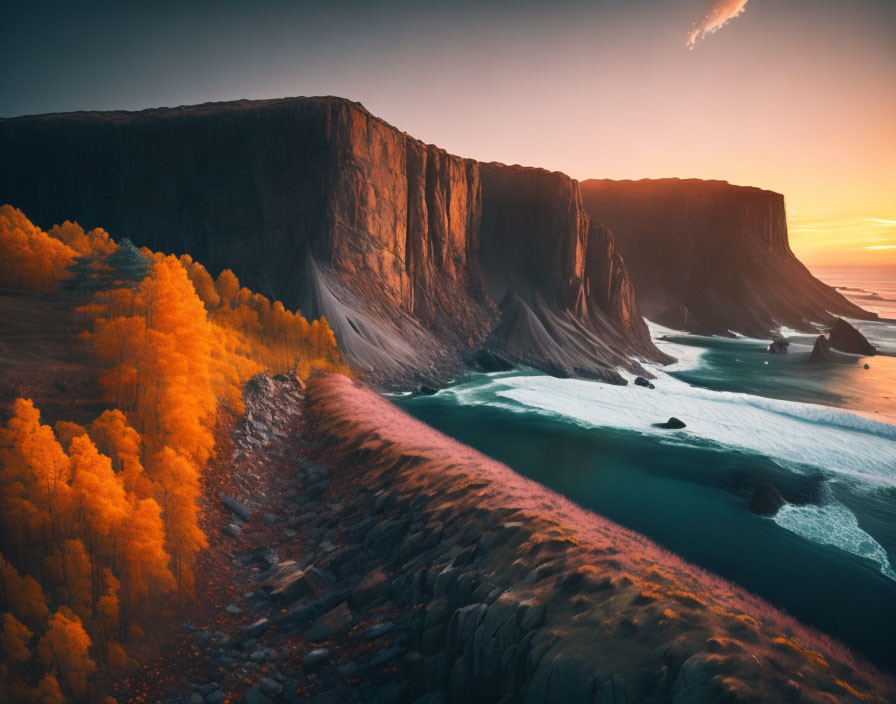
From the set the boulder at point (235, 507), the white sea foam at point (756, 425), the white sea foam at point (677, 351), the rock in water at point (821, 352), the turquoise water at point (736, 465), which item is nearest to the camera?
the boulder at point (235, 507)

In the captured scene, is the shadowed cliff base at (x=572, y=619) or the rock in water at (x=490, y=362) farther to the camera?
the rock in water at (x=490, y=362)

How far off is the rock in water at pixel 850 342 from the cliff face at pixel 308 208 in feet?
186

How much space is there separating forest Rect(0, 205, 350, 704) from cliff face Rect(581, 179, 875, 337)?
14559cm

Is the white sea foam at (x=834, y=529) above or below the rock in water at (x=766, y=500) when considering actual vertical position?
below

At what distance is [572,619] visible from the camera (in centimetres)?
1177

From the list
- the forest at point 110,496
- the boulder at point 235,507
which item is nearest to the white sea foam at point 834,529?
the boulder at point 235,507

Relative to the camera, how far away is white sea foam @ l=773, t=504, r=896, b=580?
984 inches

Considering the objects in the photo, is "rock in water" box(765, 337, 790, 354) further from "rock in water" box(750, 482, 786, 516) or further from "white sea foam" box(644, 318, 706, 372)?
"rock in water" box(750, 482, 786, 516)

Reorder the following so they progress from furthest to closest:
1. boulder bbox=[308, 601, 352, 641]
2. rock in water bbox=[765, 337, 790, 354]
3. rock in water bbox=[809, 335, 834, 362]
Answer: rock in water bbox=[765, 337, 790, 354] → rock in water bbox=[809, 335, 834, 362] → boulder bbox=[308, 601, 352, 641]

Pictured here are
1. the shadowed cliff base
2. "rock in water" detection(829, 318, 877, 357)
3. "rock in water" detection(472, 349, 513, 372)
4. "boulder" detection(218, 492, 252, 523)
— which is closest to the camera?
the shadowed cliff base

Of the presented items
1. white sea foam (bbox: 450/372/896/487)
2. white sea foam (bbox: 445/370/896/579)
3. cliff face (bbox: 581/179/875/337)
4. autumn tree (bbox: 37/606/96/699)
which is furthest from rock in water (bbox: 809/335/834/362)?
autumn tree (bbox: 37/606/96/699)

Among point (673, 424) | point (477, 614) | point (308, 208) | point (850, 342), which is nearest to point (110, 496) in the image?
point (477, 614)

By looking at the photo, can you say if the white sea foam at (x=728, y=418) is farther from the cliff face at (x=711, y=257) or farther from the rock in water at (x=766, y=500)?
the cliff face at (x=711, y=257)

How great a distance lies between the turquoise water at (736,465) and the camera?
73.7 ft
